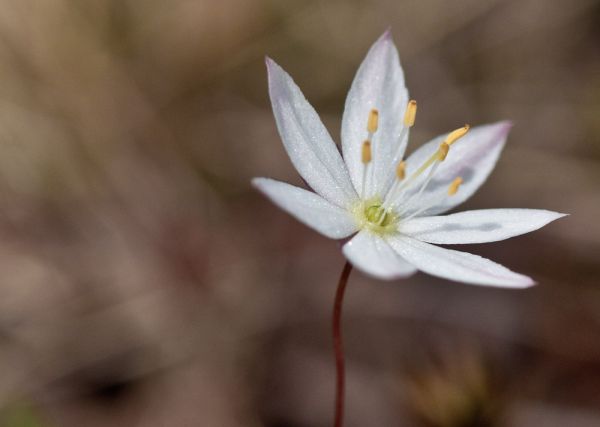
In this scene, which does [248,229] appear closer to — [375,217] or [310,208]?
[375,217]

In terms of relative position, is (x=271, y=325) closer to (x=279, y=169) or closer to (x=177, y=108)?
(x=279, y=169)

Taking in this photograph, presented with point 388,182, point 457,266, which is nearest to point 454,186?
point 388,182

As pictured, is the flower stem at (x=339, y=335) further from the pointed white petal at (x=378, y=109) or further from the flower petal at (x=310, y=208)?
the pointed white petal at (x=378, y=109)

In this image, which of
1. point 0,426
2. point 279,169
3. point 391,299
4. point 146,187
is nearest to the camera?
point 0,426

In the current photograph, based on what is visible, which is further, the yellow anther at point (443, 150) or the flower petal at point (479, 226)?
the yellow anther at point (443, 150)

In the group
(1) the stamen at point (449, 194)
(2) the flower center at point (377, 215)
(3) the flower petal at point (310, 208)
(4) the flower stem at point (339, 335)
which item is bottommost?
(4) the flower stem at point (339, 335)

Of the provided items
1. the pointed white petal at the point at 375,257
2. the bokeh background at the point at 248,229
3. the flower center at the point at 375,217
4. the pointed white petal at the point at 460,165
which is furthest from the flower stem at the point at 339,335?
the bokeh background at the point at 248,229

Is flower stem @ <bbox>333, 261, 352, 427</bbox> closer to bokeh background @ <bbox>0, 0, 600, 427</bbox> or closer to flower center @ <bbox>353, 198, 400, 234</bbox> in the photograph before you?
flower center @ <bbox>353, 198, 400, 234</bbox>

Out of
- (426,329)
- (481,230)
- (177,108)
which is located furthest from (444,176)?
(177,108)
